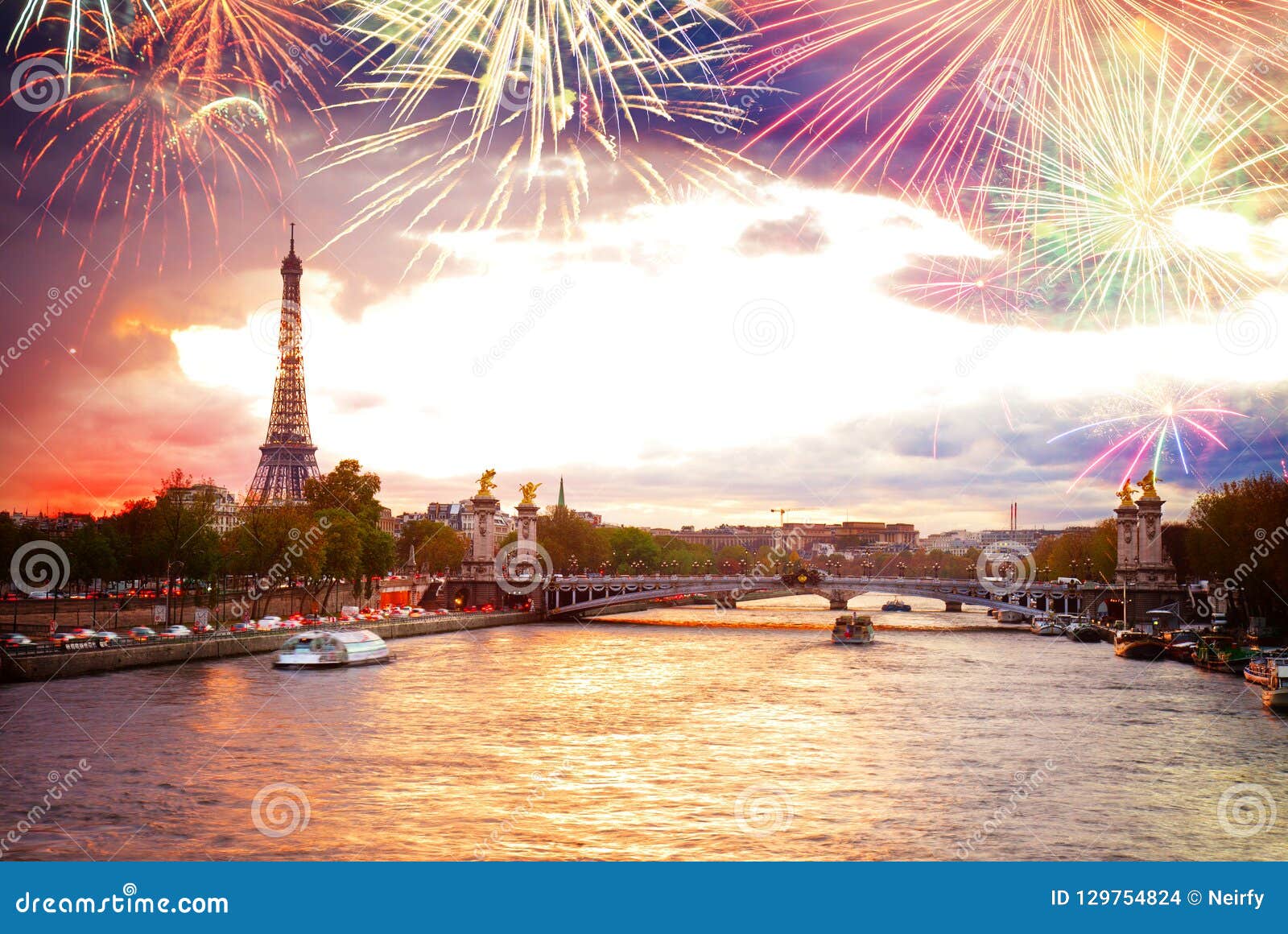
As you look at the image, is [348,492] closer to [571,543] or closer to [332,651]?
[332,651]

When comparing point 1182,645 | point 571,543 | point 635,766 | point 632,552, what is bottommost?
point 635,766

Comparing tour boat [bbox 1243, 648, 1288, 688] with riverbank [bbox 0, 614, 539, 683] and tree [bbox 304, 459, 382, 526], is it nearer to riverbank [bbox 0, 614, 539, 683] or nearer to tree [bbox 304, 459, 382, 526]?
riverbank [bbox 0, 614, 539, 683]

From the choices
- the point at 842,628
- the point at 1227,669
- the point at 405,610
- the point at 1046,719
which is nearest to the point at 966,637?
the point at 842,628

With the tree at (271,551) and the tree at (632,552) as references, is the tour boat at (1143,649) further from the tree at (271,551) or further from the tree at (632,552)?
the tree at (632,552)

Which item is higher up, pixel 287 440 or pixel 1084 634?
pixel 287 440

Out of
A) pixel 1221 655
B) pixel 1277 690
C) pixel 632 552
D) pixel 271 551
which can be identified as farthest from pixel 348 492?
pixel 632 552

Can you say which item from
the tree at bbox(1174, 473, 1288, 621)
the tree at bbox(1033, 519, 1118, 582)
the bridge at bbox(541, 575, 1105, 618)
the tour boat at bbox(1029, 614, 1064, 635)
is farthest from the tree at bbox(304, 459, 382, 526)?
the tree at bbox(1033, 519, 1118, 582)
